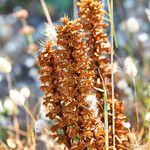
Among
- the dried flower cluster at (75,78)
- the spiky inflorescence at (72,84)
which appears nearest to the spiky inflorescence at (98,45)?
the dried flower cluster at (75,78)

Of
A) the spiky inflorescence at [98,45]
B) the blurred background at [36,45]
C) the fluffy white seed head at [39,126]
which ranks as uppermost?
the blurred background at [36,45]

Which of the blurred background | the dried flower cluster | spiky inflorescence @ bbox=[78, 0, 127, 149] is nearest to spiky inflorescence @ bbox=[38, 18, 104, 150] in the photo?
the dried flower cluster

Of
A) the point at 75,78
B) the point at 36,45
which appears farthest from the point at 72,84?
the point at 36,45

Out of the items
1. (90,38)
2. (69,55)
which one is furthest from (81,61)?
(90,38)

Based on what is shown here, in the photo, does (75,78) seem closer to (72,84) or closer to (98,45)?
(72,84)

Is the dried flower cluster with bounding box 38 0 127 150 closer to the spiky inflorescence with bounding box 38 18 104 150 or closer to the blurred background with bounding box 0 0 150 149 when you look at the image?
the spiky inflorescence with bounding box 38 18 104 150

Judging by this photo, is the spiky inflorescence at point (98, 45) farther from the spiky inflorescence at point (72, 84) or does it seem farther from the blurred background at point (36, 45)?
the blurred background at point (36, 45)

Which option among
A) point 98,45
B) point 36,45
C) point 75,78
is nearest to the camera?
point 75,78

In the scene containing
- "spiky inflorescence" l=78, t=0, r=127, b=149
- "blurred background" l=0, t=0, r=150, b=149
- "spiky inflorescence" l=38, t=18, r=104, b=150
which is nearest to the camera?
"spiky inflorescence" l=38, t=18, r=104, b=150
